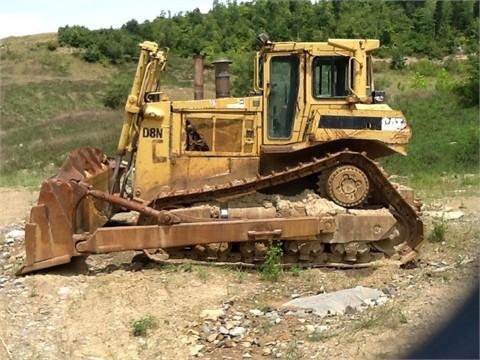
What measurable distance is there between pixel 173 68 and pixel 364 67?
36255mm

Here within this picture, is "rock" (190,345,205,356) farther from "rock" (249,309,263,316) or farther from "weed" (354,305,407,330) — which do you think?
"weed" (354,305,407,330)

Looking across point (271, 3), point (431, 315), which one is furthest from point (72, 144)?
point (271, 3)

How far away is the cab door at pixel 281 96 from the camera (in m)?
9.80

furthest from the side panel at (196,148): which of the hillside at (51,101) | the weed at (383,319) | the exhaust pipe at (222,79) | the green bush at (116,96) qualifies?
the green bush at (116,96)

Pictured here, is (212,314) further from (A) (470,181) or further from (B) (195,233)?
(A) (470,181)

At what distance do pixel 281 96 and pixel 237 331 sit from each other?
3.47 metres

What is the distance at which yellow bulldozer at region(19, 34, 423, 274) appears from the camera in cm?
914

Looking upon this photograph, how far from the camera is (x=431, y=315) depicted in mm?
7000

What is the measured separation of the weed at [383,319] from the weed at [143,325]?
176cm

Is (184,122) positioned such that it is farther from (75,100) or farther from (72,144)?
(75,100)

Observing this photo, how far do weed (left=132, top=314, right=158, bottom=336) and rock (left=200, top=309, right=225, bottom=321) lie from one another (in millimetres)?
485

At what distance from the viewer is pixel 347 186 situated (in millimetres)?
9500

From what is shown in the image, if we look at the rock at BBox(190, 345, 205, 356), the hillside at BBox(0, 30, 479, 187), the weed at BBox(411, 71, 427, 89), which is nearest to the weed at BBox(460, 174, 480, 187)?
the hillside at BBox(0, 30, 479, 187)

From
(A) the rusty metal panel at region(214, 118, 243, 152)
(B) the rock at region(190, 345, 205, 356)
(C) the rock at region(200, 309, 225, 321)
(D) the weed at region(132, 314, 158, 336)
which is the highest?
(A) the rusty metal panel at region(214, 118, 243, 152)
